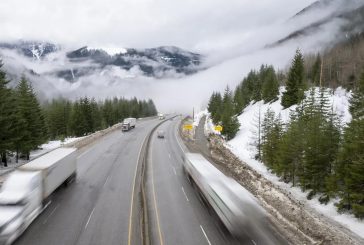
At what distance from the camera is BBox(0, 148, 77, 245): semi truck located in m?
19.9

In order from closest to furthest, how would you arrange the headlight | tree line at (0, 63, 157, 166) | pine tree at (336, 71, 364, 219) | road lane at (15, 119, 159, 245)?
the headlight → road lane at (15, 119, 159, 245) → pine tree at (336, 71, 364, 219) → tree line at (0, 63, 157, 166)

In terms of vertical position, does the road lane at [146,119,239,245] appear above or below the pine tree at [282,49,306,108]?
below

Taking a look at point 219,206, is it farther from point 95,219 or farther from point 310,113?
point 310,113

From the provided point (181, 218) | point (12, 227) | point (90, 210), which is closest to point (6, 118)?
point (90, 210)

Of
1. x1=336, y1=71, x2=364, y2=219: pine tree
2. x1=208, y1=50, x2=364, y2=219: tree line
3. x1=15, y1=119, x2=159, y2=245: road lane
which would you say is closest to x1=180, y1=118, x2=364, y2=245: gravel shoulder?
x1=336, y1=71, x2=364, y2=219: pine tree

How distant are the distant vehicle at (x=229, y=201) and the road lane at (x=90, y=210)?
243 inches

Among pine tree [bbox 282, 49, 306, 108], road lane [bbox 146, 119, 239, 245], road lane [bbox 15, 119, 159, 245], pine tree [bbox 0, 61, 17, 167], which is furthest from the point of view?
pine tree [bbox 282, 49, 306, 108]

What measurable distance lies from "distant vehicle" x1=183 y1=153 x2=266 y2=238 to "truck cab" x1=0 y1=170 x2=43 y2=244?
12.9m

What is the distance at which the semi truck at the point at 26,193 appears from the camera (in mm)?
19891

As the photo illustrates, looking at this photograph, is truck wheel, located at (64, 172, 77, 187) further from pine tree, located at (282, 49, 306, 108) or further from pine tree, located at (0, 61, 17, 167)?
pine tree, located at (282, 49, 306, 108)

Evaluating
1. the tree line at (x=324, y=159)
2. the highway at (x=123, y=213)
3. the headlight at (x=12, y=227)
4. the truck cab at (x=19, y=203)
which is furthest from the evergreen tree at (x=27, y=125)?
the tree line at (x=324, y=159)

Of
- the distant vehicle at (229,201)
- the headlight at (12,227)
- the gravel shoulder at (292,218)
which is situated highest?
the distant vehicle at (229,201)

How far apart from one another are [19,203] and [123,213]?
7.97 meters

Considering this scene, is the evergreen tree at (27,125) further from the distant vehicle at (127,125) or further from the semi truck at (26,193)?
the distant vehicle at (127,125)
